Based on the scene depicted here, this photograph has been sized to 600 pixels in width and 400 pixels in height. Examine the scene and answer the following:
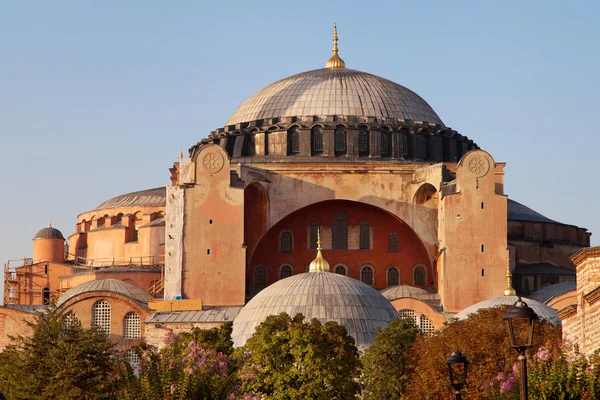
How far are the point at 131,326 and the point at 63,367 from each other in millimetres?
22755

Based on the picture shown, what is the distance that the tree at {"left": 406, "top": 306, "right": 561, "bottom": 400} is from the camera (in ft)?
117

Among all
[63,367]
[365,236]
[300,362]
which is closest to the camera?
[63,367]

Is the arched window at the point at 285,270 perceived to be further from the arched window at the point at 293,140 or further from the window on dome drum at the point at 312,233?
the arched window at the point at 293,140

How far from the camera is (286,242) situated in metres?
59.8

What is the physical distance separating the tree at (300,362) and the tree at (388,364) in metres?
0.62

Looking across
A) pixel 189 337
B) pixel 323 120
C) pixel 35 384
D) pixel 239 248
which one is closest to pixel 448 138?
pixel 323 120

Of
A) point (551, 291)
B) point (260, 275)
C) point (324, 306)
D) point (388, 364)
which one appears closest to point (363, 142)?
point (260, 275)

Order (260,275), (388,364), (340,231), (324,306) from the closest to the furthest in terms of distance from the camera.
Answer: (388,364) < (324,306) < (260,275) < (340,231)

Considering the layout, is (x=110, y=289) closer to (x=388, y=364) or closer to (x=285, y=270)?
(x=285, y=270)

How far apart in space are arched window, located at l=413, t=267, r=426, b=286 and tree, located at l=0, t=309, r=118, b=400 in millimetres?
24246

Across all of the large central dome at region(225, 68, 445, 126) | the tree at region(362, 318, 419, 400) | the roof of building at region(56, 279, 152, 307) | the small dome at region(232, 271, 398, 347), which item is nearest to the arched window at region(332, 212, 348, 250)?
the large central dome at region(225, 68, 445, 126)

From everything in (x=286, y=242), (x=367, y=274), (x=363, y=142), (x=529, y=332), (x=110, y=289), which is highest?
(x=363, y=142)

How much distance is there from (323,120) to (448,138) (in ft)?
16.2

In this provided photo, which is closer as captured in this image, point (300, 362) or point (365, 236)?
point (300, 362)
